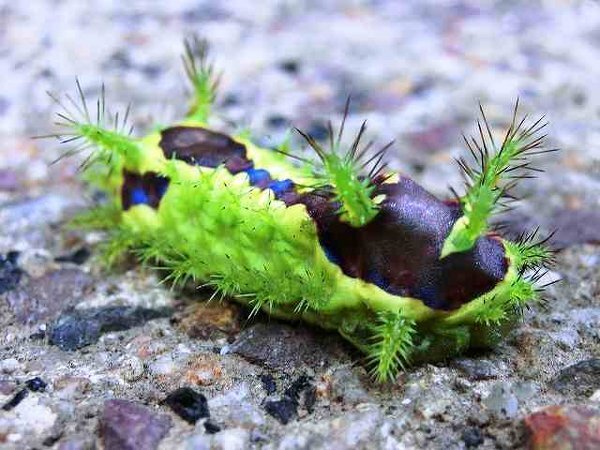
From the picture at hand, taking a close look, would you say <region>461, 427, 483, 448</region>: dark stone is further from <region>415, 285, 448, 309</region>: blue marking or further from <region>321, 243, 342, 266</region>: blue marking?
<region>321, 243, 342, 266</region>: blue marking

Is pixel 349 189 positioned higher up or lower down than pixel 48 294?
higher up

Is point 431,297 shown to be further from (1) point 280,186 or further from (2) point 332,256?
(1) point 280,186

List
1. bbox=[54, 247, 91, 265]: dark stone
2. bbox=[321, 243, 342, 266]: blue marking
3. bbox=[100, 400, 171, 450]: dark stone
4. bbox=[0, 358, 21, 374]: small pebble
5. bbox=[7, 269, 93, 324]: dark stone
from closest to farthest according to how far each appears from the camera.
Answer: bbox=[100, 400, 171, 450]: dark stone, bbox=[321, 243, 342, 266]: blue marking, bbox=[0, 358, 21, 374]: small pebble, bbox=[7, 269, 93, 324]: dark stone, bbox=[54, 247, 91, 265]: dark stone

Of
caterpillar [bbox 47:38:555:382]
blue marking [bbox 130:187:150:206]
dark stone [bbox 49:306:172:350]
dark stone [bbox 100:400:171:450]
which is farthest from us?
blue marking [bbox 130:187:150:206]

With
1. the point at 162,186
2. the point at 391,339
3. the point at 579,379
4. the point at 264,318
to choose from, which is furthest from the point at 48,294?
the point at 579,379

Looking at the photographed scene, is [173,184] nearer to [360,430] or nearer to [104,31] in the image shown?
[360,430]

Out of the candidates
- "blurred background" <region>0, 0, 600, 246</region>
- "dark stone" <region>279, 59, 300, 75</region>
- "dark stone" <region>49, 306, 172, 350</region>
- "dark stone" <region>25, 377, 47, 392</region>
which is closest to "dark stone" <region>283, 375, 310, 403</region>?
"dark stone" <region>49, 306, 172, 350</region>

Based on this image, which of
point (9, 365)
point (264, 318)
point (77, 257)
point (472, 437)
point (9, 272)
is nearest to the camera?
point (472, 437)
